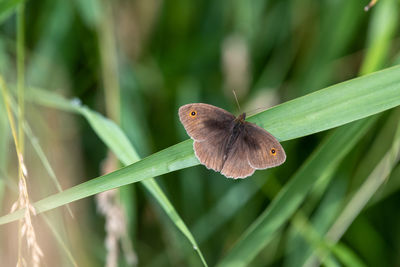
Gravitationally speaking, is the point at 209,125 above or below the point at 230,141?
above

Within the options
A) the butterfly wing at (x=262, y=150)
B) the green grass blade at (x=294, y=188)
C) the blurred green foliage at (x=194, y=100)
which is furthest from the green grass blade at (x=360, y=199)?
the butterfly wing at (x=262, y=150)

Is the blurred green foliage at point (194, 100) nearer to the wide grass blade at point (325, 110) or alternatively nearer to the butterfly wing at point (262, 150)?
the butterfly wing at point (262, 150)

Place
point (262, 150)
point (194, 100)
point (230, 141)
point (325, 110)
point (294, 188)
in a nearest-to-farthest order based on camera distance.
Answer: point (325, 110) → point (294, 188) → point (262, 150) → point (230, 141) → point (194, 100)

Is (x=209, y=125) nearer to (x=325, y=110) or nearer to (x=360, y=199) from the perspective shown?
(x=325, y=110)

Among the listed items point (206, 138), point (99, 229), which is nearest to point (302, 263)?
point (206, 138)

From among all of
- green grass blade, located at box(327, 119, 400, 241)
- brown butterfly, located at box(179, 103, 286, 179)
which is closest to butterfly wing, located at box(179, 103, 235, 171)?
brown butterfly, located at box(179, 103, 286, 179)

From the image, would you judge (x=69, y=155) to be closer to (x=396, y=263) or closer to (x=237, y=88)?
(x=237, y=88)

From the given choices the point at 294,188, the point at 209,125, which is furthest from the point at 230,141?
the point at 294,188
